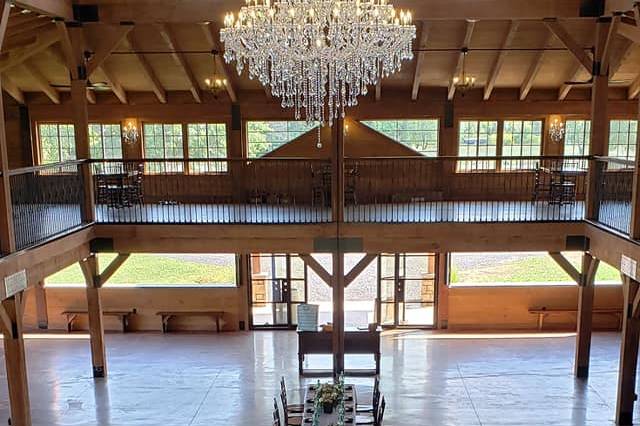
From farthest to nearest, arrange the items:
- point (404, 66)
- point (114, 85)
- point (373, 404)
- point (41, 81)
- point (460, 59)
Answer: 1. point (114, 85)
2. point (41, 81)
3. point (404, 66)
4. point (460, 59)
5. point (373, 404)

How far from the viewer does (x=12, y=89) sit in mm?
12258

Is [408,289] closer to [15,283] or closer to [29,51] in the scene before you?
[15,283]

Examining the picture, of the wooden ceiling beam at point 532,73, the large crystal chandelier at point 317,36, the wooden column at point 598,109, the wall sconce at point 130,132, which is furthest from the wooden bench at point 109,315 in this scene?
the wooden ceiling beam at point 532,73

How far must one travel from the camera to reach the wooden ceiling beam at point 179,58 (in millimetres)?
10273

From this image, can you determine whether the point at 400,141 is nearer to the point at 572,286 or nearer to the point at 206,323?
the point at 572,286

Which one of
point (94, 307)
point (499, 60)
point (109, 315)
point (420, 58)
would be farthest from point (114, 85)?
point (499, 60)

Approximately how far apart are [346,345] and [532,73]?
6.52 m

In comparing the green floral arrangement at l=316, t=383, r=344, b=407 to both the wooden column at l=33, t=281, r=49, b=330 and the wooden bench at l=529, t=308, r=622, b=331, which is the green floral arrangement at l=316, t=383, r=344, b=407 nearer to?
the wooden bench at l=529, t=308, r=622, b=331

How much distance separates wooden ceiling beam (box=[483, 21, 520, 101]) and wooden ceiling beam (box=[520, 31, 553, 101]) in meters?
0.65

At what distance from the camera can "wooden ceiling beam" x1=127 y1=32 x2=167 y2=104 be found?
1080 cm

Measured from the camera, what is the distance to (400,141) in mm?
12680

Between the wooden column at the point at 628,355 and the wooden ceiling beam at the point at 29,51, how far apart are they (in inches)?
378

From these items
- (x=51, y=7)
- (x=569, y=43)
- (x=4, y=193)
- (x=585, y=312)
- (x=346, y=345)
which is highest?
(x=51, y=7)

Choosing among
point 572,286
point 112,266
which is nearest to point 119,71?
point 112,266
